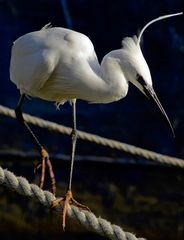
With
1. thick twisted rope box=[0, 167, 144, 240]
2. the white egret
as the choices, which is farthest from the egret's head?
thick twisted rope box=[0, 167, 144, 240]

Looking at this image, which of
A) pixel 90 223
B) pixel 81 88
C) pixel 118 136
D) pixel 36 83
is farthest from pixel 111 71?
pixel 118 136

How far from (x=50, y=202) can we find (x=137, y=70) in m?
0.50

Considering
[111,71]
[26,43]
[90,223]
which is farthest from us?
[26,43]

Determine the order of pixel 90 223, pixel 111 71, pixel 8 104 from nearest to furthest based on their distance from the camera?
1. pixel 90 223
2. pixel 111 71
3. pixel 8 104

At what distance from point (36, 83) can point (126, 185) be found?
173cm

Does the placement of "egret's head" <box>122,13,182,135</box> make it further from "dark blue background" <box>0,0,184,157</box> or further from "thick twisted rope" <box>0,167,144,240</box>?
"dark blue background" <box>0,0,184,157</box>

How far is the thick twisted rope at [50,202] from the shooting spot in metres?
1.62

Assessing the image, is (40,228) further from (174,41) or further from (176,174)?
(174,41)

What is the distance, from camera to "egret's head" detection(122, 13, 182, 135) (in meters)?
1.96

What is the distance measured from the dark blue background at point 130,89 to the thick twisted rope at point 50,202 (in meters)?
2.07

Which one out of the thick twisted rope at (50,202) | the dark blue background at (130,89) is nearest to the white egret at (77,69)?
the thick twisted rope at (50,202)

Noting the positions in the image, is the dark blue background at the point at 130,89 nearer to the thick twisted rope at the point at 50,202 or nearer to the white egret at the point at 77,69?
the white egret at the point at 77,69

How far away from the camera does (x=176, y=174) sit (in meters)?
3.81

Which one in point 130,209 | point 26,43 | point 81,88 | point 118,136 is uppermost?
point 26,43
